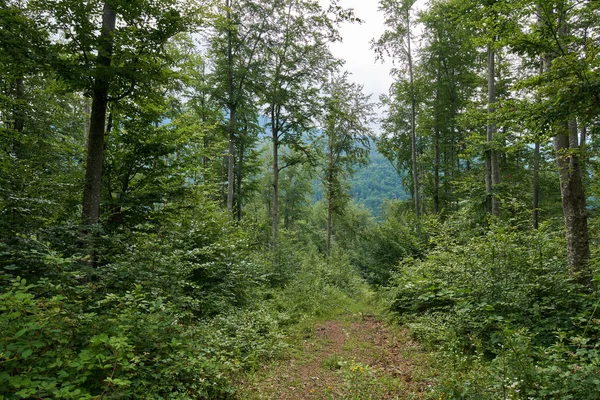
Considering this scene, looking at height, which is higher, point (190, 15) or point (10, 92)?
point (10, 92)

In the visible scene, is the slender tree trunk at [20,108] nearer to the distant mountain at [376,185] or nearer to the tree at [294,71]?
the tree at [294,71]

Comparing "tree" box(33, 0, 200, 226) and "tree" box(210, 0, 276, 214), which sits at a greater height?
"tree" box(210, 0, 276, 214)

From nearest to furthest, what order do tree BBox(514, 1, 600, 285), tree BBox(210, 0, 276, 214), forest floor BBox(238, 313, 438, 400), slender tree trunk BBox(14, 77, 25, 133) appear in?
forest floor BBox(238, 313, 438, 400), tree BBox(514, 1, 600, 285), slender tree trunk BBox(14, 77, 25, 133), tree BBox(210, 0, 276, 214)

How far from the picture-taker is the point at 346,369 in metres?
4.29

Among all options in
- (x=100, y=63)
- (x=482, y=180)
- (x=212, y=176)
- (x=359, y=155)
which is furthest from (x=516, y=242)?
(x=359, y=155)

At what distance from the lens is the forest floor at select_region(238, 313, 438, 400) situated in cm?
406

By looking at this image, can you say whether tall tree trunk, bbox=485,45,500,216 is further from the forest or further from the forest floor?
the forest floor

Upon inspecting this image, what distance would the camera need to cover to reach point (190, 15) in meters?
5.24

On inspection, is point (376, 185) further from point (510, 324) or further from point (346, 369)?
point (346, 369)

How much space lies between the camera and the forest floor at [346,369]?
4.06 meters

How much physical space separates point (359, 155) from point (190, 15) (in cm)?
1491

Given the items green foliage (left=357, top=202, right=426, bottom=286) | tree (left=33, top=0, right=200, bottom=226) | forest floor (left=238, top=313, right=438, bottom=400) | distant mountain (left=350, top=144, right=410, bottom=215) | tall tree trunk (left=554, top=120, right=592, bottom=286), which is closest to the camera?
forest floor (left=238, top=313, right=438, bottom=400)

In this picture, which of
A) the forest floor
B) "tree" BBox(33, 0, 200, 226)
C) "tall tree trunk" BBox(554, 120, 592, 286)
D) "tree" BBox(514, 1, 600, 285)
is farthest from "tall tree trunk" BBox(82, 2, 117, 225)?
"tall tree trunk" BBox(554, 120, 592, 286)

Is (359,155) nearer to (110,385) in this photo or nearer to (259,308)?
(259,308)
